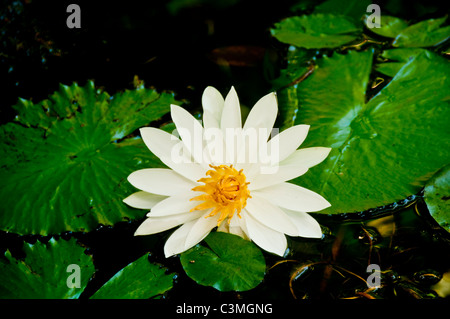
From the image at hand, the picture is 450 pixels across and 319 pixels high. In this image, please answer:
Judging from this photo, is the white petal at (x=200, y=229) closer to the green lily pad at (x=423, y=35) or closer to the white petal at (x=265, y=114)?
the white petal at (x=265, y=114)

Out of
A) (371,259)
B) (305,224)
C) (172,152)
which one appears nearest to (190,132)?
(172,152)

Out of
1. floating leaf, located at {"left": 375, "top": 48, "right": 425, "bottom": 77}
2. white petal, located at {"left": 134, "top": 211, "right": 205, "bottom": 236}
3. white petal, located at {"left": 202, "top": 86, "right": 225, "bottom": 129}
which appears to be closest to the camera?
white petal, located at {"left": 134, "top": 211, "right": 205, "bottom": 236}

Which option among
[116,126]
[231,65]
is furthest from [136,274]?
[231,65]

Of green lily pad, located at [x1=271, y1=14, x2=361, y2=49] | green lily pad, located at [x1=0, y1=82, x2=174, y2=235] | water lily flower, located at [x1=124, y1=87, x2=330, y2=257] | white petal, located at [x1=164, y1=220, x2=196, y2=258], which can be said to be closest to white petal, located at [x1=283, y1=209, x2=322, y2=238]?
water lily flower, located at [x1=124, y1=87, x2=330, y2=257]

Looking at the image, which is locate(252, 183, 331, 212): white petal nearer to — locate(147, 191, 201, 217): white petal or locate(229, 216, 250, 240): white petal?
locate(229, 216, 250, 240): white petal

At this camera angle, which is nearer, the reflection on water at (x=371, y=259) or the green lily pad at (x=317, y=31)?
the reflection on water at (x=371, y=259)

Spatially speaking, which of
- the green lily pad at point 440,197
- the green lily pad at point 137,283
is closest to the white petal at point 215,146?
the green lily pad at point 137,283
